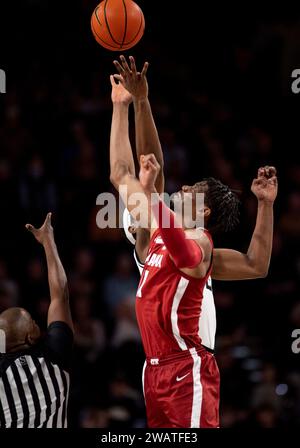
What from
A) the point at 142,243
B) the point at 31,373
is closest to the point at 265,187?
the point at 142,243

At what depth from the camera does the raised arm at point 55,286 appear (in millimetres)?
4316

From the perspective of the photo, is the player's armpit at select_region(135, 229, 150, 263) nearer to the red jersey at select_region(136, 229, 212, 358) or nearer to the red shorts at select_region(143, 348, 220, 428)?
the red jersey at select_region(136, 229, 212, 358)

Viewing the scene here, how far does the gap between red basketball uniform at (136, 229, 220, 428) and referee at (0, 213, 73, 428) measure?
1.34ft

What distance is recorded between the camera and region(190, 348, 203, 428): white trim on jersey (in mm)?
4121

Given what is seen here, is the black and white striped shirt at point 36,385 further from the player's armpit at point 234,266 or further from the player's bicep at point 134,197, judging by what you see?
the player's armpit at point 234,266

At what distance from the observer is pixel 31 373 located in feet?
13.3

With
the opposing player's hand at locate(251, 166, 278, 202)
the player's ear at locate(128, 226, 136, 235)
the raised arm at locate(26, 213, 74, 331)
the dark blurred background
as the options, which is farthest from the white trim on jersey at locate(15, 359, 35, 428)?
the dark blurred background

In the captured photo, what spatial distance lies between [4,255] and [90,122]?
6.51ft

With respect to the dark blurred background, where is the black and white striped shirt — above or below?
below

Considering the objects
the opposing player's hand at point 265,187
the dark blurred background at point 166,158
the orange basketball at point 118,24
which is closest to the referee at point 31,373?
the opposing player's hand at point 265,187

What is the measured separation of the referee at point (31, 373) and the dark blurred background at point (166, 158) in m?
2.31
